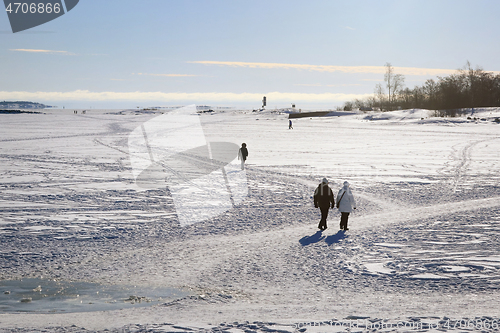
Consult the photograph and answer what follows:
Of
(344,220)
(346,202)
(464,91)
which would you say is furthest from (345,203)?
(464,91)

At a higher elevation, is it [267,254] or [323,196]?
[323,196]

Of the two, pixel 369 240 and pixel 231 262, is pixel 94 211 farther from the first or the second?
pixel 369 240

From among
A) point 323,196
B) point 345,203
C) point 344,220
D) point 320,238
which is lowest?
point 320,238

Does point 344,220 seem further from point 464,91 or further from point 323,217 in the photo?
point 464,91

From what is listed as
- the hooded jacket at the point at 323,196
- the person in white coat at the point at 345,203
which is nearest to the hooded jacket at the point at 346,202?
the person in white coat at the point at 345,203

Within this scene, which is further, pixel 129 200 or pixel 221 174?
pixel 221 174

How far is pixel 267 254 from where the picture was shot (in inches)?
305

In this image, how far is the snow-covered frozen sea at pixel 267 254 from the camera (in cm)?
529

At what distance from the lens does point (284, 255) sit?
7699 mm

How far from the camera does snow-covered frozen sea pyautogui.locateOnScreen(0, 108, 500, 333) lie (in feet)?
17.4

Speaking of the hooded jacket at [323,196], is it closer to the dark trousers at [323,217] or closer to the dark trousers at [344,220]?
the dark trousers at [323,217]

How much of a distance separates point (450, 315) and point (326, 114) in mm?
84345

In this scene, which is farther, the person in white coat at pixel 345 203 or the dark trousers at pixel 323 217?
the dark trousers at pixel 323 217

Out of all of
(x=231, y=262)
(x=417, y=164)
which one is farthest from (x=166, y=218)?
(x=417, y=164)
